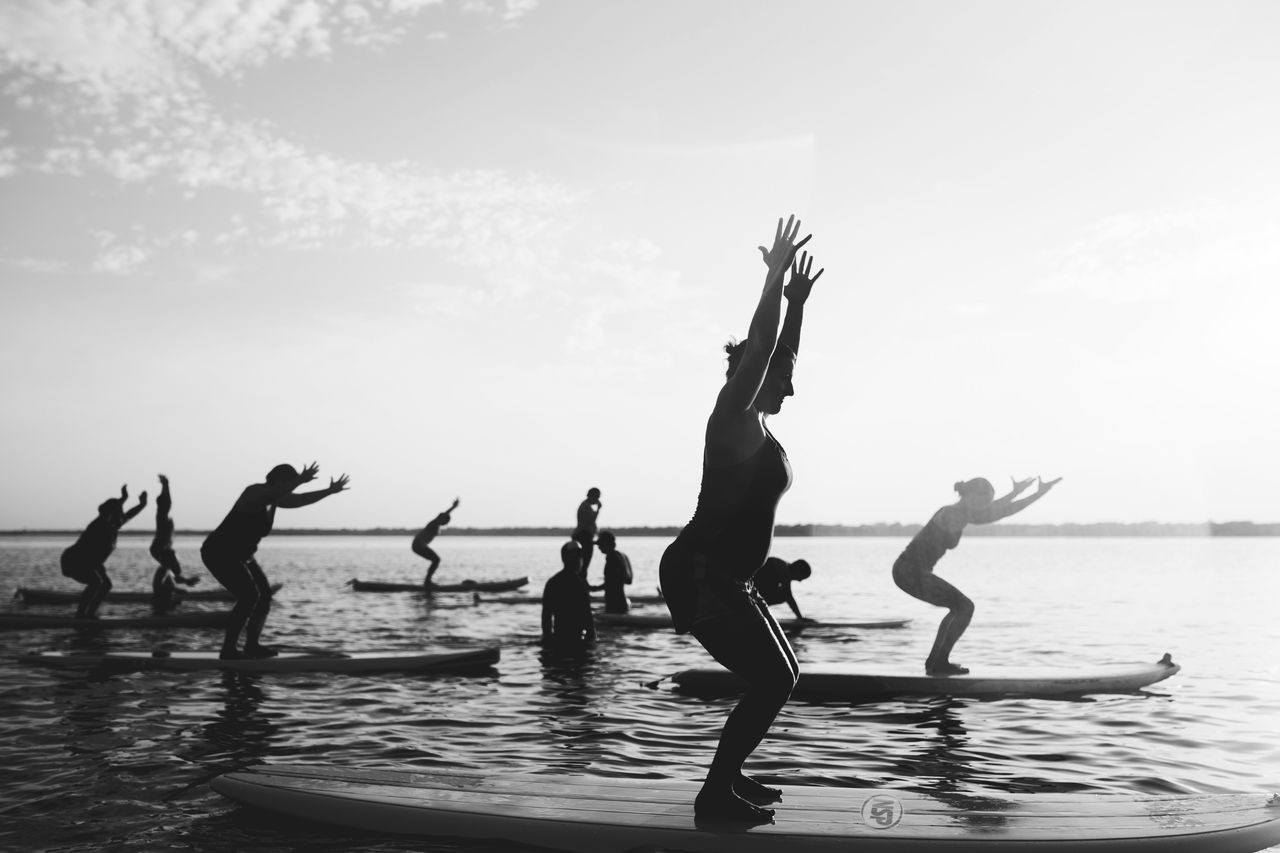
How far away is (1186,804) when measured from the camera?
5.34 m

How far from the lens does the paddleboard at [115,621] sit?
18250 millimetres

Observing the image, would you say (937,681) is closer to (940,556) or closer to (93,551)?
(940,556)

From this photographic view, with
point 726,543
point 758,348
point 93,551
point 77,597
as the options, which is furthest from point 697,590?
point 77,597

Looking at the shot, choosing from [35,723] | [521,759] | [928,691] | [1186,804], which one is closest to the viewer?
[1186,804]

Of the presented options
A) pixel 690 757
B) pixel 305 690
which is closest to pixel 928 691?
pixel 690 757

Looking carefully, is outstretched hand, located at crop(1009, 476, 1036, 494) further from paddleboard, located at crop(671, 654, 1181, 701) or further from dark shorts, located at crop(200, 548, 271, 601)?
dark shorts, located at crop(200, 548, 271, 601)

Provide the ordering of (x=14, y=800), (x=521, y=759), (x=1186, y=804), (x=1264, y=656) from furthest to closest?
(x=1264, y=656) → (x=521, y=759) → (x=14, y=800) → (x=1186, y=804)

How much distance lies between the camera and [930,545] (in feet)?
35.6

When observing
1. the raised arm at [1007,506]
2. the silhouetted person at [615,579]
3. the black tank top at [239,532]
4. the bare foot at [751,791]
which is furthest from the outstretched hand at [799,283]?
the silhouetted person at [615,579]

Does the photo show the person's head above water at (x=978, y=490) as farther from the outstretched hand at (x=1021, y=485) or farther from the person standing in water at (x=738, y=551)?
the person standing in water at (x=738, y=551)

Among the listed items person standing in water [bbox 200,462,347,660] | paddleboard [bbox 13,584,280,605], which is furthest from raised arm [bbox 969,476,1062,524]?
paddleboard [bbox 13,584,280,605]

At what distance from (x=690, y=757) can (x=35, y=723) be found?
6.51 m

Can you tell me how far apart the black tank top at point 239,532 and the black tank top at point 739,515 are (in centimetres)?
838

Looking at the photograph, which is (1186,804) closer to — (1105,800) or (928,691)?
(1105,800)
